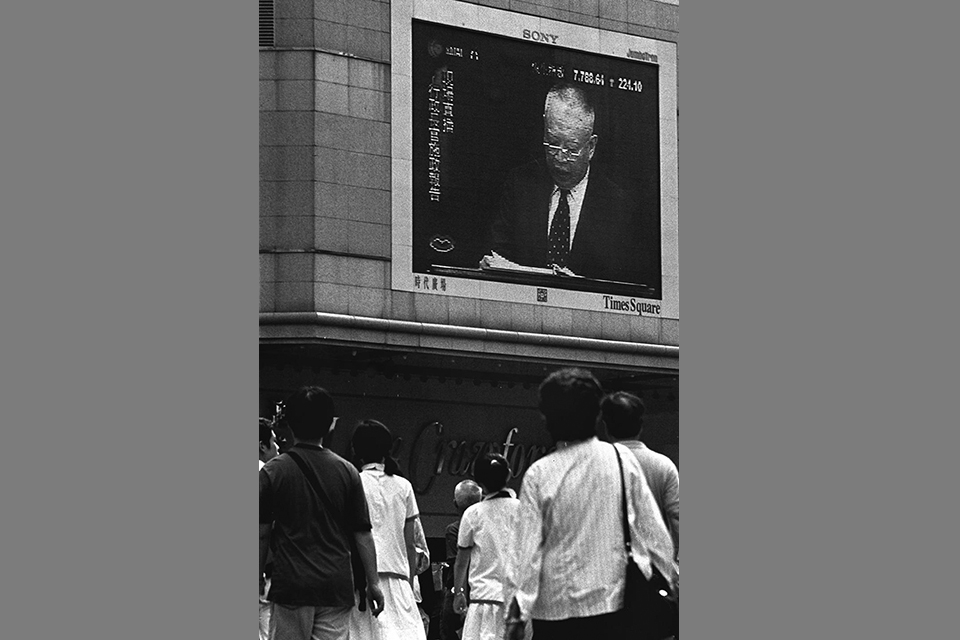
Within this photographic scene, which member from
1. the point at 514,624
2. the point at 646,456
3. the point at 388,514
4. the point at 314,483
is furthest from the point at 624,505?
the point at 388,514

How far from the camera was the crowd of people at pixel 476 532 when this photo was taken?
27.4ft

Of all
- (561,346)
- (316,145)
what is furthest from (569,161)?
(316,145)

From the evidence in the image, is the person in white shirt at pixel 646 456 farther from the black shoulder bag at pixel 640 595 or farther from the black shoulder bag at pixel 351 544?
the black shoulder bag at pixel 351 544

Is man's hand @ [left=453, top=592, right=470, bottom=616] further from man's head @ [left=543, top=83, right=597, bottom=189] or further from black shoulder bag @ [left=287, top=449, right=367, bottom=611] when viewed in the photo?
man's head @ [left=543, top=83, right=597, bottom=189]

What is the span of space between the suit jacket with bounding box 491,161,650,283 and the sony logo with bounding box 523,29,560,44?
0.71 m

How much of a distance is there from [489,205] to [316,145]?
121 centimetres

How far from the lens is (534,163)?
10.7m

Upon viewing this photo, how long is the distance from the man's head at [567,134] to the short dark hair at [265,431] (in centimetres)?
237

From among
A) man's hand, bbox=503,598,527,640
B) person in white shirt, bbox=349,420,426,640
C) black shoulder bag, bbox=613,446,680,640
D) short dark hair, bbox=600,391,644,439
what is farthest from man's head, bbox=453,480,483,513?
man's hand, bbox=503,598,527,640

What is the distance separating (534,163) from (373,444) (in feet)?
6.27

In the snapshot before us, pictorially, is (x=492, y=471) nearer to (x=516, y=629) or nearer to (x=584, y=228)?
(x=584, y=228)

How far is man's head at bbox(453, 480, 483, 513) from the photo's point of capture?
1043 cm

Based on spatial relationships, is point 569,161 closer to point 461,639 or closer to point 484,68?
point 484,68

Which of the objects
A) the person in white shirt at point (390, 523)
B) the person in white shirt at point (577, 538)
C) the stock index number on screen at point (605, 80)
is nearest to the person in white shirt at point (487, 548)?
the person in white shirt at point (390, 523)
